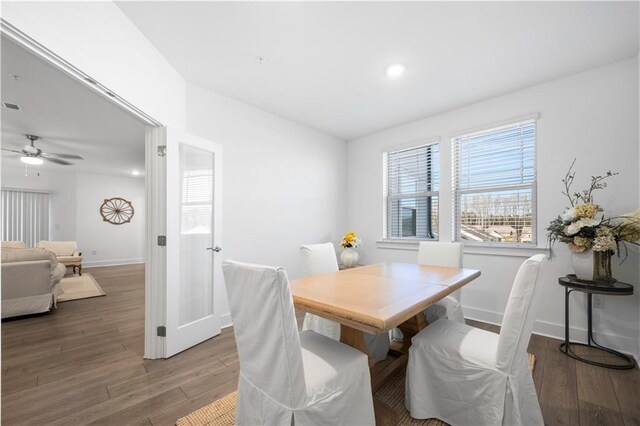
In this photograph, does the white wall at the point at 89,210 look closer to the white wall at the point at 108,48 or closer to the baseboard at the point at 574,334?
the white wall at the point at 108,48

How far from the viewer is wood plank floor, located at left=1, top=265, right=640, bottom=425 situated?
1.66 m

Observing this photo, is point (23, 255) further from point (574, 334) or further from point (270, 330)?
point (574, 334)

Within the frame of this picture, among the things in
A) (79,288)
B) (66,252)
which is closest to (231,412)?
(79,288)

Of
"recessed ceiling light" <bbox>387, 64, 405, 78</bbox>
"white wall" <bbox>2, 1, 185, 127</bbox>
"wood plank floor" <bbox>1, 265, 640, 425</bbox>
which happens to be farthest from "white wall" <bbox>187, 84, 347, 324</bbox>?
"recessed ceiling light" <bbox>387, 64, 405, 78</bbox>

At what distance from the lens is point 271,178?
Answer: 11.6 feet

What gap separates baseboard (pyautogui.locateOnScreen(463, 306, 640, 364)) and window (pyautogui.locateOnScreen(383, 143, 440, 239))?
106cm

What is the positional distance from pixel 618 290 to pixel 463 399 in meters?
1.67

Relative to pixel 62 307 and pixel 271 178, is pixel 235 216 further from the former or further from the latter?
pixel 62 307

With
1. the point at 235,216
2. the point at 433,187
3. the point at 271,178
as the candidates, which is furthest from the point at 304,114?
the point at 433,187

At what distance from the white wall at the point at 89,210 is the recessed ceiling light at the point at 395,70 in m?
7.85

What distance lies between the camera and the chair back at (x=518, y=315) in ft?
4.45

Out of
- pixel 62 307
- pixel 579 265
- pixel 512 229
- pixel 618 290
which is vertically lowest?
pixel 62 307

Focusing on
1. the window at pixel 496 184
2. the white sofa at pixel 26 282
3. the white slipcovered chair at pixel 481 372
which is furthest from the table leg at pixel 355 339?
the white sofa at pixel 26 282

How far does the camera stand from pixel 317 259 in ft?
8.10
